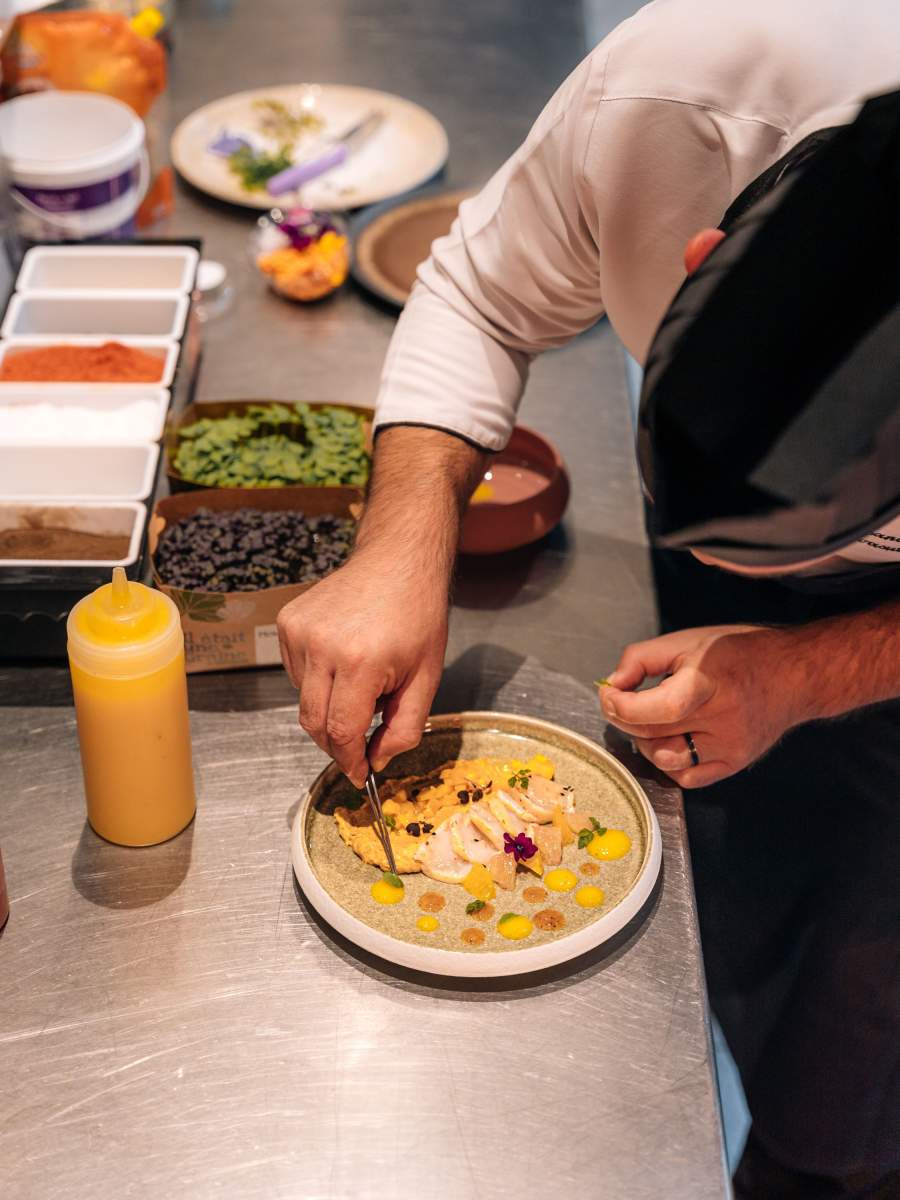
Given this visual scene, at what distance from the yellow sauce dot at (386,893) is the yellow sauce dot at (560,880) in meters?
0.15

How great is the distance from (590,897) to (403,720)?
255 millimetres

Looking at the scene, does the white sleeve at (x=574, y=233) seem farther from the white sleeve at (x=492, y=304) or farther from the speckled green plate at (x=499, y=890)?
the speckled green plate at (x=499, y=890)

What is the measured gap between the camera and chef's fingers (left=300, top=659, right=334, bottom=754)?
1257 mm

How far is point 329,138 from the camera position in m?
2.52

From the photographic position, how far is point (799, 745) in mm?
1742

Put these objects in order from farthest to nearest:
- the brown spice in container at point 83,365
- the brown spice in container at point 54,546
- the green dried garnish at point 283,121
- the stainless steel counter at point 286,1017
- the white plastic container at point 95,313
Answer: the green dried garnish at point 283,121 → the white plastic container at point 95,313 → the brown spice in container at point 83,365 → the brown spice in container at point 54,546 → the stainless steel counter at point 286,1017

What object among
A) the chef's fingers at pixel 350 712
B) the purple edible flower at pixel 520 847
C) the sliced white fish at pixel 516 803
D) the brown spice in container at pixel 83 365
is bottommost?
the sliced white fish at pixel 516 803

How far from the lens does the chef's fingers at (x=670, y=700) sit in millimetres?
1324

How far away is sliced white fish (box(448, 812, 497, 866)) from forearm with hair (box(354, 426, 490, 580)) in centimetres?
26

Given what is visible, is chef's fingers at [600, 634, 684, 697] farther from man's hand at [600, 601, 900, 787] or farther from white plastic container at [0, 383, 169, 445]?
white plastic container at [0, 383, 169, 445]

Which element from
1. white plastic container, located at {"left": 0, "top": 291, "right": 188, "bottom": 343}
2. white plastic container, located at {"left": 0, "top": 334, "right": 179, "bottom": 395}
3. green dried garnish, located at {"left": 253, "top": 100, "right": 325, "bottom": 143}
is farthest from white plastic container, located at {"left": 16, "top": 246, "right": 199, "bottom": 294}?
green dried garnish, located at {"left": 253, "top": 100, "right": 325, "bottom": 143}

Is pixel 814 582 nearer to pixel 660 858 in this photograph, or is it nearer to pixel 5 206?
pixel 660 858

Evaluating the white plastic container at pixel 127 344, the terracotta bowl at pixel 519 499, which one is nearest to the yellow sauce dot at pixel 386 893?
the terracotta bowl at pixel 519 499

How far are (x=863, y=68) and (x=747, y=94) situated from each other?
0.37 ft
